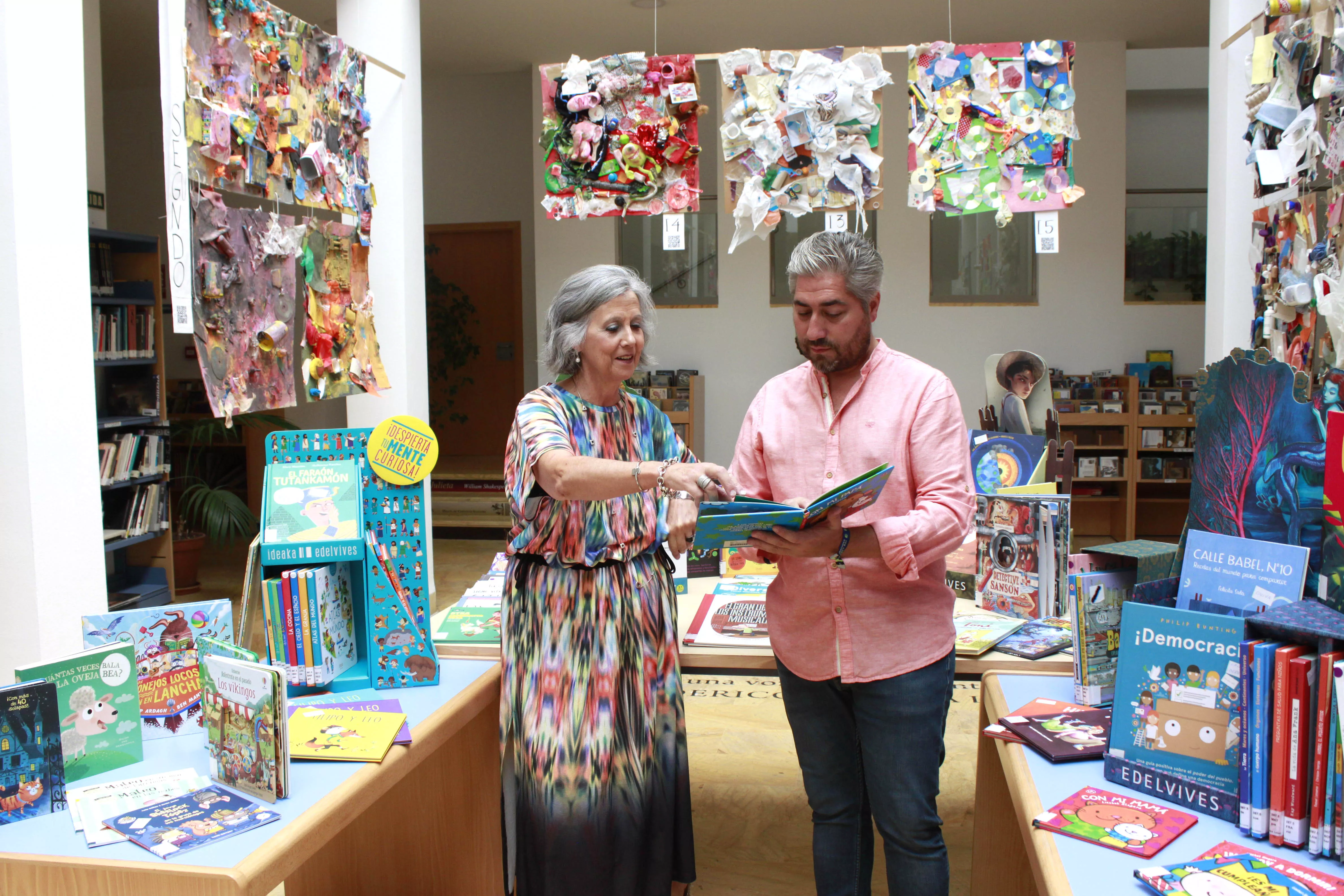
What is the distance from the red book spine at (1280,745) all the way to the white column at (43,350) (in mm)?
3235

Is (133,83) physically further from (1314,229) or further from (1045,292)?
(1314,229)

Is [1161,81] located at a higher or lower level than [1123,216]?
→ higher

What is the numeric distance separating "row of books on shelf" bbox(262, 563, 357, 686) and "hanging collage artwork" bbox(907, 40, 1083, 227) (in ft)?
7.68

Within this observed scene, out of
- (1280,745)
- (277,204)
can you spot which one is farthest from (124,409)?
(1280,745)

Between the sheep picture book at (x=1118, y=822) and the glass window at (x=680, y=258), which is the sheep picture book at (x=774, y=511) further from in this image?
the glass window at (x=680, y=258)

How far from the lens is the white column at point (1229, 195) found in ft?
12.1

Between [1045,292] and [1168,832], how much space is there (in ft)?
22.3

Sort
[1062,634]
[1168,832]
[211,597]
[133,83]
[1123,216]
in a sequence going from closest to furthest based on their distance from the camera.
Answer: [1168,832] < [1062,634] < [211,597] < [1123,216] < [133,83]

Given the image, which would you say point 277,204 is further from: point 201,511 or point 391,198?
point 201,511

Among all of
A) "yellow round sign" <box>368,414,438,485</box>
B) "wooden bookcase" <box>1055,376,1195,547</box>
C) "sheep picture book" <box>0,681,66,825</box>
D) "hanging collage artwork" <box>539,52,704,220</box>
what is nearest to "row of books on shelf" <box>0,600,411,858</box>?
"sheep picture book" <box>0,681,66,825</box>

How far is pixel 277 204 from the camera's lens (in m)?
3.12

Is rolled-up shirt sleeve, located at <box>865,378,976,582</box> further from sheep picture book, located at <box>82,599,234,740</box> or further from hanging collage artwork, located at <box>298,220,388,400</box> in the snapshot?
hanging collage artwork, located at <box>298,220,388,400</box>

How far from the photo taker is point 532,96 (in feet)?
27.4

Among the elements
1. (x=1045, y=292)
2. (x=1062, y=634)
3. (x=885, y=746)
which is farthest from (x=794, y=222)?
(x=885, y=746)
